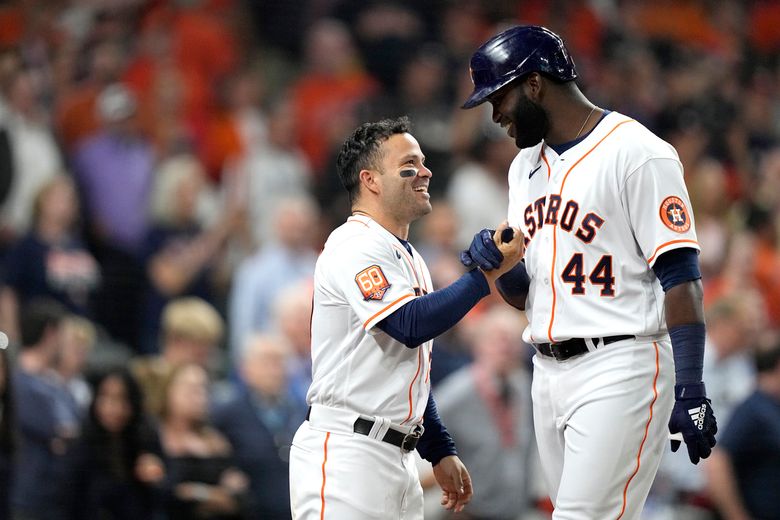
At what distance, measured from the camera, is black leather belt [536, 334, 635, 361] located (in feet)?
9.96

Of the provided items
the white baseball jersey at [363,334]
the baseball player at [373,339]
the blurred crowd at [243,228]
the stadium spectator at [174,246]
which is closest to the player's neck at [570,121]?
the baseball player at [373,339]

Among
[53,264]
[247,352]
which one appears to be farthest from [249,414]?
[53,264]

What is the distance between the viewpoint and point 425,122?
25.9ft

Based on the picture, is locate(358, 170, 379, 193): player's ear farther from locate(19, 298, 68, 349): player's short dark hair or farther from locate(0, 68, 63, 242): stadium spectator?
locate(0, 68, 63, 242): stadium spectator

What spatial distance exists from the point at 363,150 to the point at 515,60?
0.50 m

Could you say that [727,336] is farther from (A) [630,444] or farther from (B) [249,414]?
(A) [630,444]

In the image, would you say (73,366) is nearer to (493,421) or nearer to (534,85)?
(493,421)

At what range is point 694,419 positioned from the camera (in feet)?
9.37

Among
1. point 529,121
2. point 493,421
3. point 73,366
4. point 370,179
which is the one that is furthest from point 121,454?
point 529,121

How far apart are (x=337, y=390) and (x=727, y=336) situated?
3.77m

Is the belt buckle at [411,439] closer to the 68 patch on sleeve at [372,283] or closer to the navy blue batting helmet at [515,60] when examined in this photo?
the 68 patch on sleeve at [372,283]

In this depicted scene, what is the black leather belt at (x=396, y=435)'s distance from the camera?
3.15 metres

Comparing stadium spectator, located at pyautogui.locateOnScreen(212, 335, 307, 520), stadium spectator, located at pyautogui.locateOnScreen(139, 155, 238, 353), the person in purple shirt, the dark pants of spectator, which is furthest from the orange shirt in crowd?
stadium spectator, located at pyautogui.locateOnScreen(212, 335, 307, 520)

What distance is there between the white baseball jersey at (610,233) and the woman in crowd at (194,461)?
7.64ft
